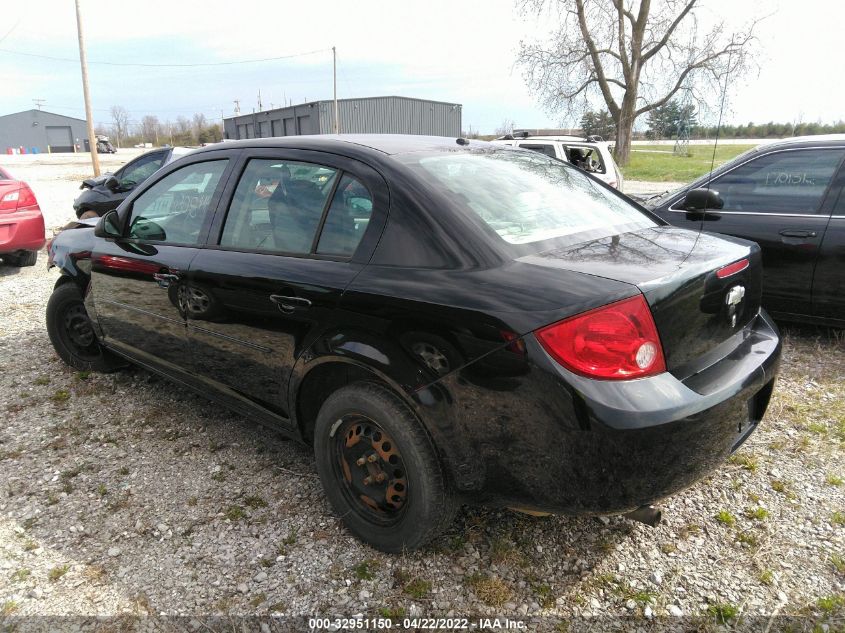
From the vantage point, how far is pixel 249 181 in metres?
2.88

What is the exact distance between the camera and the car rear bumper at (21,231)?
732cm

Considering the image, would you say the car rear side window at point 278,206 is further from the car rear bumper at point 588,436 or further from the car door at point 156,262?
the car rear bumper at point 588,436

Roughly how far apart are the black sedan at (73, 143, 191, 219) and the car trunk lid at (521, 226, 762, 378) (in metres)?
8.71

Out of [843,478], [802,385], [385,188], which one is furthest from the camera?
[802,385]

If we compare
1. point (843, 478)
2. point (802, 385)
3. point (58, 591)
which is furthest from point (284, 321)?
point (802, 385)

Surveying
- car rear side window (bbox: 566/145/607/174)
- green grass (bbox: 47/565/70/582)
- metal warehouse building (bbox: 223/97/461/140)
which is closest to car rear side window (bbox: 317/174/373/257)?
green grass (bbox: 47/565/70/582)

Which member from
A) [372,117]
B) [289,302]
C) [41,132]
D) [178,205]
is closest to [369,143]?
[289,302]

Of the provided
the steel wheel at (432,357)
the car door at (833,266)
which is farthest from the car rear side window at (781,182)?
the steel wheel at (432,357)

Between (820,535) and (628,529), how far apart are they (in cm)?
78

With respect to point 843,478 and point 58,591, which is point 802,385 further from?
point 58,591

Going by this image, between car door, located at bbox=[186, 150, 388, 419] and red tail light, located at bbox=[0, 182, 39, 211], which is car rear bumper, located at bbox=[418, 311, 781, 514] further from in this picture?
red tail light, located at bbox=[0, 182, 39, 211]

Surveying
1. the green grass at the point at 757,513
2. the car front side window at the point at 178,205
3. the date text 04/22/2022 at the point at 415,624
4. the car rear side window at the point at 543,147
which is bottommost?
the date text 04/22/2022 at the point at 415,624

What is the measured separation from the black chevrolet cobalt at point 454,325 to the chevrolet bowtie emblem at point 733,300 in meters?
0.02

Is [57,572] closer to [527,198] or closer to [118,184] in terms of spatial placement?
[527,198]
